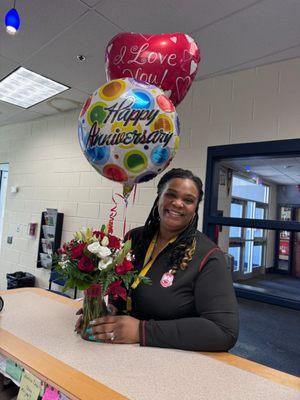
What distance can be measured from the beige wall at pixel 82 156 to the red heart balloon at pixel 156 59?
3.54 feet

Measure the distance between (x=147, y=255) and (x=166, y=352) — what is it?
0.39 m

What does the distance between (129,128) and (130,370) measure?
0.79 metres

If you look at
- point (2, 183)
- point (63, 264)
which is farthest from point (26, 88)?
point (63, 264)

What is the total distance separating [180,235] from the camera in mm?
1229

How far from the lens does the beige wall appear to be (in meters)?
2.16

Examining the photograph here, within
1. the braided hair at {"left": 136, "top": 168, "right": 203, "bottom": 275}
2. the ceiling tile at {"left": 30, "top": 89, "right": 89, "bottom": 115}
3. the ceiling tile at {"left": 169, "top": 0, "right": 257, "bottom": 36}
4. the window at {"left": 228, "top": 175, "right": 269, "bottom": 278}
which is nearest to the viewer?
the braided hair at {"left": 136, "top": 168, "right": 203, "bottom": 275}

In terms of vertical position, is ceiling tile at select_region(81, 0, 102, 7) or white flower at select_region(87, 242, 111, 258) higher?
ceiling tile at select_region(81, 0, 102, 7)

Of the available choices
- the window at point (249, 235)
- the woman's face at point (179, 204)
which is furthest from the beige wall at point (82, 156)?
Answer: the window at point (249, 235)

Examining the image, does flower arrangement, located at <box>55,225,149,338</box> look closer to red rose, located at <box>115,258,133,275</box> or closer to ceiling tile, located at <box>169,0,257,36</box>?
red rose, located at <box>115,258,133,275</box>

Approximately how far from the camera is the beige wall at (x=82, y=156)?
2.16 m

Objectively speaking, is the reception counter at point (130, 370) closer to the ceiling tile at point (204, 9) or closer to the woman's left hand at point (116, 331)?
the woman's left hand at point (116, 331)

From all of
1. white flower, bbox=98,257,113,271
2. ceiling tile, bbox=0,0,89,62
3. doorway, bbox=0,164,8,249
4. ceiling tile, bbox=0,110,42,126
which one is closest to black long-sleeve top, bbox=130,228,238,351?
white flower, bbox=98,257,113,271

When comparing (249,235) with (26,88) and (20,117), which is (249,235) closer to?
(20,117)

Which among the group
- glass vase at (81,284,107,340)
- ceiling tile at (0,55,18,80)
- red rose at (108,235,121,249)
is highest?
ceiling tile at (0,55,18,80)
